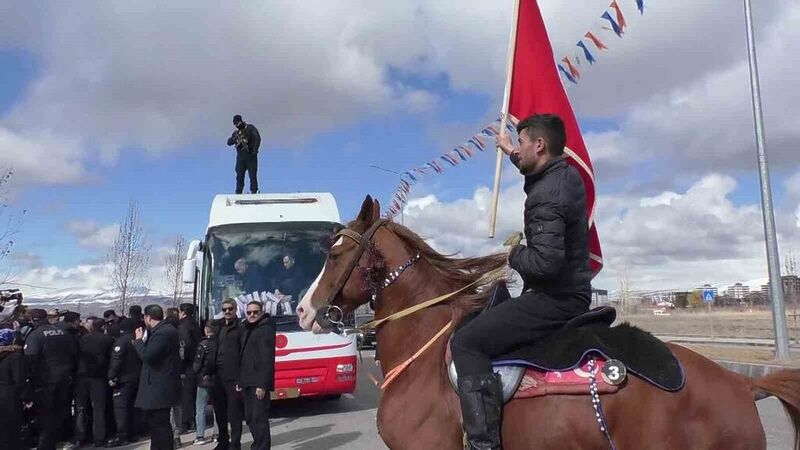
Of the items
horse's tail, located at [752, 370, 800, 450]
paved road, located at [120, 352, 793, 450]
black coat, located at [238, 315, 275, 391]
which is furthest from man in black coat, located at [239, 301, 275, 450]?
horse's tail, located at [752, 370, 800, 450]

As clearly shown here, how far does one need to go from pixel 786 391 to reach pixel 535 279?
1.60 meters

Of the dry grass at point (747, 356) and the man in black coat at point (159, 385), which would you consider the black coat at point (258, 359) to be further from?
the dry grass at point (747, 356)

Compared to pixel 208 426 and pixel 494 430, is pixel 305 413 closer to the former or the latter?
pixel 208 426

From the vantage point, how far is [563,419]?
11.6 ft

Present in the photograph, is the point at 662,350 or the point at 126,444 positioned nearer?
the point at 662,350

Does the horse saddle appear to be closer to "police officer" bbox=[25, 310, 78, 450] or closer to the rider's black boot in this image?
the rider's black boot

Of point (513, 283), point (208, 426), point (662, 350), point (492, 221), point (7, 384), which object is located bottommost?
point (208, 426)

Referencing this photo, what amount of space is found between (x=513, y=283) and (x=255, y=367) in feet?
15.9

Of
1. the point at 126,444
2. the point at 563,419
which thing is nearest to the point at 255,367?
the point at 126,444

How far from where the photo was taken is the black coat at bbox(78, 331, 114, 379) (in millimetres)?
10227

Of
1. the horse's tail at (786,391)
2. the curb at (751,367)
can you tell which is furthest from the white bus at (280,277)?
the curb at (751,367)

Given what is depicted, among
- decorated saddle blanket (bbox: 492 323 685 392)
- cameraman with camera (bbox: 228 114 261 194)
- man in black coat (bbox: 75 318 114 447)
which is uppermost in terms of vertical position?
cameraman with camera (bbox: 228 114 261 194)

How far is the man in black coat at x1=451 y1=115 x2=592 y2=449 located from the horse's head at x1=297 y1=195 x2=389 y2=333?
79 cm

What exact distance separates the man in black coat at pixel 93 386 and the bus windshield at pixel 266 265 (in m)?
1.93
